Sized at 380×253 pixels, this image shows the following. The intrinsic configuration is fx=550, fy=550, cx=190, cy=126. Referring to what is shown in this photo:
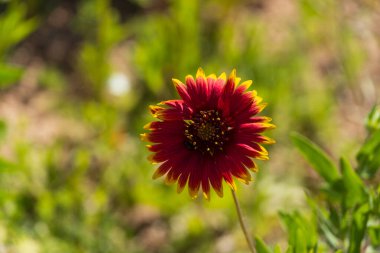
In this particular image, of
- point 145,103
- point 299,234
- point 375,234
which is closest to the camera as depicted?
point 299,234

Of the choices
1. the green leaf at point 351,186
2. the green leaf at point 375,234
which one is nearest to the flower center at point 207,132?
the green leaf at point 351,186

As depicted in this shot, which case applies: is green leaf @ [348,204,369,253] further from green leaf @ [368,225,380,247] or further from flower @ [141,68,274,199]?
flower @ [141,68,274,199]

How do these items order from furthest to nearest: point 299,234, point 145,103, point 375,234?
point 145,103
point 375,234
point 299,234

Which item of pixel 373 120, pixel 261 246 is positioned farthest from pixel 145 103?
pixel 261 246

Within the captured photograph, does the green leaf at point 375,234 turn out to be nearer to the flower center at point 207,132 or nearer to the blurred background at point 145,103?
the flower center at point 207,132

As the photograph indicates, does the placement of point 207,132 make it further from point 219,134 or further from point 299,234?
point 299,234

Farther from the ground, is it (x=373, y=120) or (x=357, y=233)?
(x=373, y=120)

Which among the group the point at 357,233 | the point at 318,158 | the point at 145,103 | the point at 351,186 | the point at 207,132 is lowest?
the point at 357,233
